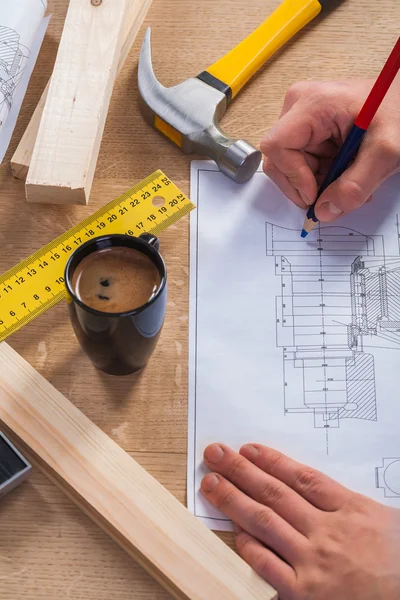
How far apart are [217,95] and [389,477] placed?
59 cm

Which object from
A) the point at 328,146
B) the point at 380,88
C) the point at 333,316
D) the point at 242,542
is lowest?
the point at 242,542

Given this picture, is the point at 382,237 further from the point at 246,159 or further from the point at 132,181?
the point at 132,181

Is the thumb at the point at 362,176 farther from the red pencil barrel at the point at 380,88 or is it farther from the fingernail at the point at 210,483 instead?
the fingernail at the point at 210,483

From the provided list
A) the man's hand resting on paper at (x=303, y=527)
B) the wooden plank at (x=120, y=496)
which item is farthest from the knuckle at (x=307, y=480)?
the wooden plank at (x=120, y=496)

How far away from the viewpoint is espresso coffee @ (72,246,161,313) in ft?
2.48

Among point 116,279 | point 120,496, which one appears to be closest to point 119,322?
point 116,279

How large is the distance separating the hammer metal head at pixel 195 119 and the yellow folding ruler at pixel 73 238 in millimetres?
74

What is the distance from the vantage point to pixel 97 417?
841mm

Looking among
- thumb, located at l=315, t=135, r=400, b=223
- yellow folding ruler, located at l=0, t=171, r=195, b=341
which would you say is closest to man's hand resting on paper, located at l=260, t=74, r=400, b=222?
thumb, located at l=315, t=135, r=400, b=223

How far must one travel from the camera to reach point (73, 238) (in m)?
0.93

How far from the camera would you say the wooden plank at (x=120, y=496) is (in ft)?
2.37

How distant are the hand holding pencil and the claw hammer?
54mm

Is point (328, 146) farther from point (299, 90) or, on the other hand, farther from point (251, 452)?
→ point (251, 452)

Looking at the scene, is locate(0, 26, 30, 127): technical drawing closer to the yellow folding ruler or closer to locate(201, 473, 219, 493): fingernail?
the yellow folding ruler
